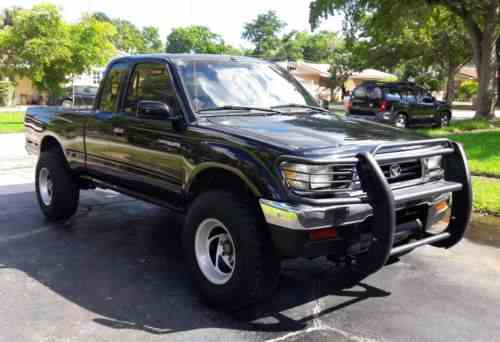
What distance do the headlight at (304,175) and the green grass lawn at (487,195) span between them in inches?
173

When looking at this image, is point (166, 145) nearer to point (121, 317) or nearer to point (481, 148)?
point (121, 317)

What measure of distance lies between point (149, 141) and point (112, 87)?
3.82 feet

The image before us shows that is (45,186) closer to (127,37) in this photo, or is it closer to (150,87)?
(150,87)

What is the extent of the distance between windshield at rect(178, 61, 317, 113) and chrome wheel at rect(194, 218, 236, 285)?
3.42 feet

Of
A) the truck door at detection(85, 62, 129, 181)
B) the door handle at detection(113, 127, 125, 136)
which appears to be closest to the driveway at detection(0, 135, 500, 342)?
the truck door at detection(85, 62, 129, 181)

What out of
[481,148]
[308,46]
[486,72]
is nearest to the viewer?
[481,148]

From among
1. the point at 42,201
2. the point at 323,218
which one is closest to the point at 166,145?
the point at 323,218

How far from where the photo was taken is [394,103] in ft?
59.0

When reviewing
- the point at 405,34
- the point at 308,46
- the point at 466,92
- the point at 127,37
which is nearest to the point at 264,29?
the point at 308,46

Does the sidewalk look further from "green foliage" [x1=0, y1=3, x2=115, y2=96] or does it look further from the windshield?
"green foliage" [x1=0, y1=3, x2=115, y2=96]

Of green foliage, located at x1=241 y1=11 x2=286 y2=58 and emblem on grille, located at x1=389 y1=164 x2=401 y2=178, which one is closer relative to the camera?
emblem on grille, located at x1=389 y1=164 x2=401 y2=178

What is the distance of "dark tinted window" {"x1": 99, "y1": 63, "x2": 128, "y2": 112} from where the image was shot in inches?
213

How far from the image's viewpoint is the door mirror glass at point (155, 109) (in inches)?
165

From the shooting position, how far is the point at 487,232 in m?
6.19
